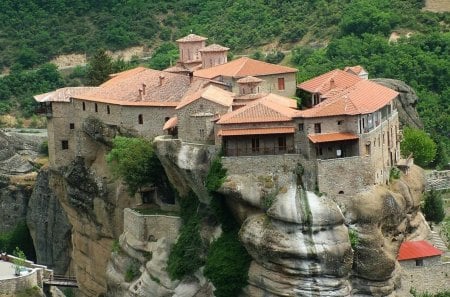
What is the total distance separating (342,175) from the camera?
77312 mm

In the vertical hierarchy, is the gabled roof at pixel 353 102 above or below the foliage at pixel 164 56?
below

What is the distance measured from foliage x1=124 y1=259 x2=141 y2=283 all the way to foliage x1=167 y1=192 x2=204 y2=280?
135 inches

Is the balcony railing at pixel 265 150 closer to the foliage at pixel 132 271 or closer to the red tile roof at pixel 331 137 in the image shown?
the red tile roof at pixel 331 137

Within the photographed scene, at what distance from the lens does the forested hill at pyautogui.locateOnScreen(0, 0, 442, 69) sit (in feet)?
435

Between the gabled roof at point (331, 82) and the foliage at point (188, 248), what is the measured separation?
343 inches

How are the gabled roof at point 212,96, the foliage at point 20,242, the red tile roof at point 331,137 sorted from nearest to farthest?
the red tile roof at point 331,137, the gabled roof at point 212,96, the foliage at point 20,242

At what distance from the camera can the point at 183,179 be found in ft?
271

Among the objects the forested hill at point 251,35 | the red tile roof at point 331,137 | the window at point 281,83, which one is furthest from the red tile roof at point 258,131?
the forested hill at point 251,35

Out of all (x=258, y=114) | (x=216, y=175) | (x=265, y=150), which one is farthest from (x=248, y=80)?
(x=216, y=175)

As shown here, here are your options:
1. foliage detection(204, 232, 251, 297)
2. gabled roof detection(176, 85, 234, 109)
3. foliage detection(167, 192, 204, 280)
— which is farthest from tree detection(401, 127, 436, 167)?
foliage detection(204, 232, 251, 297)

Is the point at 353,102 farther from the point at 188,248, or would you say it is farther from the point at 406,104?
the point at 406,104

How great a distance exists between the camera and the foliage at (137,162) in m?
86.5

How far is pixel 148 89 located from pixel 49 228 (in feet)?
70.8

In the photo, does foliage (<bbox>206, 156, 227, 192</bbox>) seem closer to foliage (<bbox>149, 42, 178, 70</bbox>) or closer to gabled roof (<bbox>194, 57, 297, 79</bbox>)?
gabled roof (<bbox>194, 57, 297, 79</bbox>)
